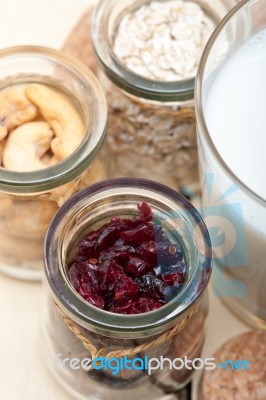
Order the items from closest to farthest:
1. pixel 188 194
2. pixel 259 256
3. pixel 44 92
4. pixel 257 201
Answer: pixel 257 201
pixel 259 256
pixel 44 92
pixel 188 194

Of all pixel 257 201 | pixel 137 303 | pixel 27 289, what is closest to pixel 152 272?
pixel 137 303

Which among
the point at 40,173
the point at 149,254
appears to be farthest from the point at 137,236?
the point at 40,173

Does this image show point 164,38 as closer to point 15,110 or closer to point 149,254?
point 15,110

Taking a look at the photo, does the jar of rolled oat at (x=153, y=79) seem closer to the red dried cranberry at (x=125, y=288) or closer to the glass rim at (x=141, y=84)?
the glass rim at (x=141, y=84)

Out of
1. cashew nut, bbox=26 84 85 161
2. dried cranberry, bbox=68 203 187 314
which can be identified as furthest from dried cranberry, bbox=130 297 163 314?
cashew nut, bbox=26 84 85 161

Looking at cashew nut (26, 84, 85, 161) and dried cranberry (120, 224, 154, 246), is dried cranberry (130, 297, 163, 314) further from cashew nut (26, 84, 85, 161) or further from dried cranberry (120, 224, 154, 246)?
cashew nut (26, 84, 85, 161)

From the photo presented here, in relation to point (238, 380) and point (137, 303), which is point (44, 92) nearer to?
point (137, 303)

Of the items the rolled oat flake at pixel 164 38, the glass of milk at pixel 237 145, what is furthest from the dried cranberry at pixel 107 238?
the rolled oat flake at pixel 164 38
